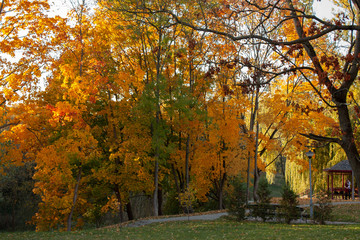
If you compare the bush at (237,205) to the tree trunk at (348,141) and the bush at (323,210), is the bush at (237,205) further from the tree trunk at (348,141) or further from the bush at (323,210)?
the tree trunk at (348,141)

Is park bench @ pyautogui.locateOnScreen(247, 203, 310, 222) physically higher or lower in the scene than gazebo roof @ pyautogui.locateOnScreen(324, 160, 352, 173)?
lower

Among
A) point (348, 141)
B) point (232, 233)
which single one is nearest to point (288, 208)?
point (232, 233)

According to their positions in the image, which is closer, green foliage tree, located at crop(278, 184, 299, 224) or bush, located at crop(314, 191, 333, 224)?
bush, located at crop(314, 191, 333, 224)

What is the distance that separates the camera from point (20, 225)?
29.0 m

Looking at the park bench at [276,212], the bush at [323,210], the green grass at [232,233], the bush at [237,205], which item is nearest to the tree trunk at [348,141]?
the green grass at [232,233]

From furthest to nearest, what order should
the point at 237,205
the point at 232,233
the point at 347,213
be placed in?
the point at 347,213 < the point at 237,205 < the point at 232,233

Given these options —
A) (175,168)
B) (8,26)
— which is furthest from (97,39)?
(175,168)

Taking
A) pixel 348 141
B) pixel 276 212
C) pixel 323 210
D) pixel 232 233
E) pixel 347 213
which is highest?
pixel 348 141

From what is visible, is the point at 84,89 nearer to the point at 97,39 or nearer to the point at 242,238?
the point at 97,39

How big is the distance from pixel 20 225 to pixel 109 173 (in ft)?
47.2

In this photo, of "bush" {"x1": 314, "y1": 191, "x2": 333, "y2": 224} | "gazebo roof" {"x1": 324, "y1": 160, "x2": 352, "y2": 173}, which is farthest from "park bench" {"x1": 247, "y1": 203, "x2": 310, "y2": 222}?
"gazebo roof" {"x1": 324, "y1": 160, "x2": 352, "y2": 173}

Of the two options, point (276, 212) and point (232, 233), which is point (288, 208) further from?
point (232, 233)

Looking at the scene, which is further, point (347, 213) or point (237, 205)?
point (347, 213)

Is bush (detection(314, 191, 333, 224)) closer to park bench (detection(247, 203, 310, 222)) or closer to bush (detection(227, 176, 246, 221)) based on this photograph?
park bench (detection(247, 203, 310, 222))
